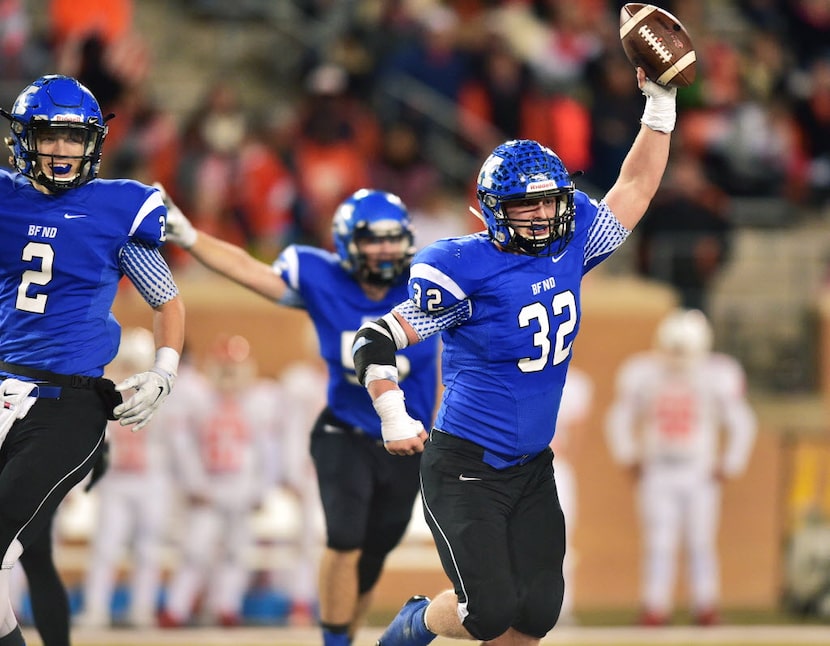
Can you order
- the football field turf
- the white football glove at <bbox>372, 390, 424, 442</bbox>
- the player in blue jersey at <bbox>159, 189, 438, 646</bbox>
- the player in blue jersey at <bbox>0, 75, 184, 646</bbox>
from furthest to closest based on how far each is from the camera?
the football field turf
the player in blue jersey at <bbox>159, 189, 438, 646</bbox>
the player in blue jersey at <bbox>0, 75, 184, 646</bbox>
the white football glove at <bbox>372, 390, 424, 442</bbox>

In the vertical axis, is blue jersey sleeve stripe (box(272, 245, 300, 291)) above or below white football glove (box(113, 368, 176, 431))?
above

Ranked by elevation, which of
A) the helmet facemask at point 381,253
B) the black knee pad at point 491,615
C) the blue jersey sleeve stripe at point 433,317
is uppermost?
the helmet facemask at point 381,253

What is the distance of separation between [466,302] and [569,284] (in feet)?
1.23

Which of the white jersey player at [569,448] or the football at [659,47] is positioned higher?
the football at [659,47]

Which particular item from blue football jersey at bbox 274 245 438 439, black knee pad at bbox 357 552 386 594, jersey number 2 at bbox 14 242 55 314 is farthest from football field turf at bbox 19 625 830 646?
jersey number 2 at bbox 14 242 55 314

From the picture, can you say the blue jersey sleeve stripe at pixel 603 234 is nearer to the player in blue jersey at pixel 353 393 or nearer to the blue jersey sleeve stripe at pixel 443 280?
the blue jersey sleeve stripe at pixel 443 280

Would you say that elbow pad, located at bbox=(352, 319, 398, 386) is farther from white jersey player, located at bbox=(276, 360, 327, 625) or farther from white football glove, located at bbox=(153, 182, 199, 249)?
white jersey player, located at bbox=(276, 360, 327, 625)

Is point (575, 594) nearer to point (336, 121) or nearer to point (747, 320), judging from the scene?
point (747, 320)

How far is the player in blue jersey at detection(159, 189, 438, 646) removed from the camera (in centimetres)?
622

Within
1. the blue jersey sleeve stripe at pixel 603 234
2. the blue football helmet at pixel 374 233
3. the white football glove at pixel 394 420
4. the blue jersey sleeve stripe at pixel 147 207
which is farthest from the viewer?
the blue football helmet at pixel 374 233

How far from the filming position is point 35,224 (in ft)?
16.6

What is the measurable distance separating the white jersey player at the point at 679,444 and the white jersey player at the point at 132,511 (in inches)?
117

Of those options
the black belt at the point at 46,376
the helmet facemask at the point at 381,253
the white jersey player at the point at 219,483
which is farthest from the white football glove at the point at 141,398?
the white jersey player at the point at 219,483

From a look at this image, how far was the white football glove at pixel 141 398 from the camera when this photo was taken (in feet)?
16.7
